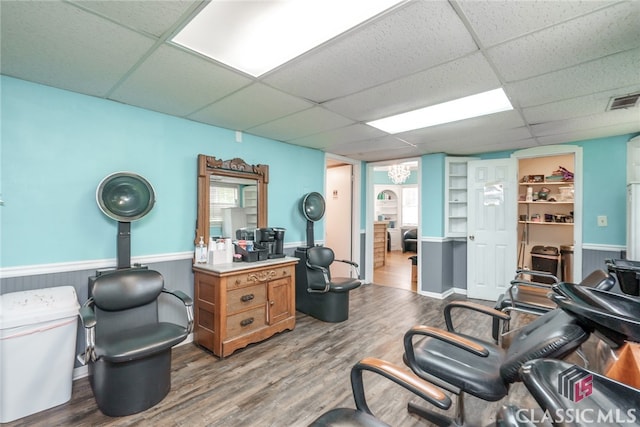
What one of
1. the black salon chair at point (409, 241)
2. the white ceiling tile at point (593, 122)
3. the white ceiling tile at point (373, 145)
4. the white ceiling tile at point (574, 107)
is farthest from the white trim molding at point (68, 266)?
the black salon chair at point (409, 241)

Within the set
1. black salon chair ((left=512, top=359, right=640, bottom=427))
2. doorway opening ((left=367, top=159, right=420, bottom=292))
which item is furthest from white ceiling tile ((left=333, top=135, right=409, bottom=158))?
doorway opening ((left=367, top=159, right=420, bottom=292))

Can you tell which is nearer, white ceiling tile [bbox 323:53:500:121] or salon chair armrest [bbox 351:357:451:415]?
salon chair armrest [bbox 351:357:451:415]

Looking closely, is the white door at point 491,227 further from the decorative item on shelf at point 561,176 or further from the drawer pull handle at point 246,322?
the drawer pull handle at point 246,322

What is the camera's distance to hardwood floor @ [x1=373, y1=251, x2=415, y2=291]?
5.44 m

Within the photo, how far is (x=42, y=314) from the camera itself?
1823 mm

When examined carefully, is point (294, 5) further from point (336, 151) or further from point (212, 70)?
point (336, 151)

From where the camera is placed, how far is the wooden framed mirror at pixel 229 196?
2996mm

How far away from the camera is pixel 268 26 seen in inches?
60.1

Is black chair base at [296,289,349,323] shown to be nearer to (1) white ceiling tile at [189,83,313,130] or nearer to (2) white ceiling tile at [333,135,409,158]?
(2) white ceiling tile at [333,135,409,158]

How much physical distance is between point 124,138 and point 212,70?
1.23 meters

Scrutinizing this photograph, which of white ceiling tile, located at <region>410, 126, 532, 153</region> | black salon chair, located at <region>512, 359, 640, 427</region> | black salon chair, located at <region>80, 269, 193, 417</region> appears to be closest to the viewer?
black salon chair, located at <region>512, 359, 640, 427</region>

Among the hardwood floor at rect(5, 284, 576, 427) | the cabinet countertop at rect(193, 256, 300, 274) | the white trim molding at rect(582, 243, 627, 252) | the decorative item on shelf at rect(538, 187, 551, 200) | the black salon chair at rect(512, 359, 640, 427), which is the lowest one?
the hardwood floor at rect(5, 284, 576, 427)

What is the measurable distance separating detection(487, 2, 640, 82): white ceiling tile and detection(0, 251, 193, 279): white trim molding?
10.3 feet

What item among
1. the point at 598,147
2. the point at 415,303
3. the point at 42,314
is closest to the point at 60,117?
the point at 42,314
